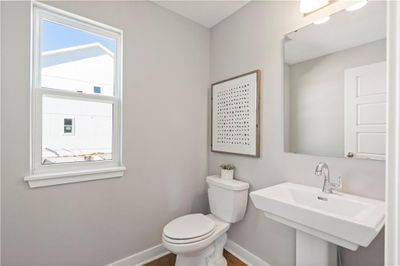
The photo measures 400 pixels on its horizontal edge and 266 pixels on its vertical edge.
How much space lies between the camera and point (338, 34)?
Result: 4.32ft

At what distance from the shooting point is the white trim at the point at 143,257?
5.63 ft

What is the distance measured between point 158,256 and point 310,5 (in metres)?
2.46

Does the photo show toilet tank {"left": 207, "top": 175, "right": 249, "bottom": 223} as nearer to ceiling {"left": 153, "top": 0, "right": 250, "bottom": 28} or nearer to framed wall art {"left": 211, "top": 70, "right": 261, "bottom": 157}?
framed wall art {"left": 211, "top": 70, "right": 261, "bottom": 157}

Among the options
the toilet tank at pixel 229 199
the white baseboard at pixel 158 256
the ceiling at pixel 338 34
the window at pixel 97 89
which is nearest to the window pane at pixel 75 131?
the window at pixel 97 89

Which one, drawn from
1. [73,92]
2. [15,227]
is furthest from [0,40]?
[15,227]

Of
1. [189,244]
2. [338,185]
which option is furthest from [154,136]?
[338,185]

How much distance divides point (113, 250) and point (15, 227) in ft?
2.37

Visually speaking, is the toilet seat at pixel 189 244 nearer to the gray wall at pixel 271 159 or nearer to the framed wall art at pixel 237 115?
the gray wall at pixel 271 159

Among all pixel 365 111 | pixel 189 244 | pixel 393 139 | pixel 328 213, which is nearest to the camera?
pixel 393 139

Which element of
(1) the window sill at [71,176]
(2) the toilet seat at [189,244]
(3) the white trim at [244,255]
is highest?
(1) the window sill at [71,176]

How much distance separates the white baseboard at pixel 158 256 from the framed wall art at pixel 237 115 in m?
0.93

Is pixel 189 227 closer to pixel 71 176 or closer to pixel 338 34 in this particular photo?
pixel 71 176

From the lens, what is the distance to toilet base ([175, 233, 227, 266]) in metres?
1.62

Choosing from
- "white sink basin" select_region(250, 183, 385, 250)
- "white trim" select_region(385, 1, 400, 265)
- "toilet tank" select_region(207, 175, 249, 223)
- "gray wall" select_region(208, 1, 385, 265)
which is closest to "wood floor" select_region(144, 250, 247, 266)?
"gray wall" select_region(208, 1, 385, 265)
